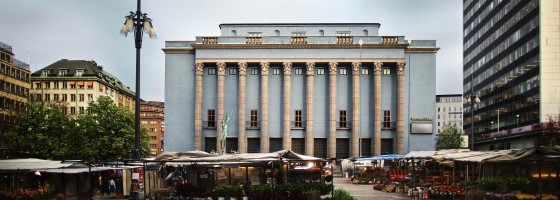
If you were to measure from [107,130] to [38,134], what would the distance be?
15.0m

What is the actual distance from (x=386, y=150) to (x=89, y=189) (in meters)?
52.8

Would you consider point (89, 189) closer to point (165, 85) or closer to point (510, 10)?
point (165, 85)

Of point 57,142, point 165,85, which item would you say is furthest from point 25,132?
point 165,85

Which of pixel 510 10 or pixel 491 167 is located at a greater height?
pixel 510 10

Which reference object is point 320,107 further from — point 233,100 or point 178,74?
point 178,74

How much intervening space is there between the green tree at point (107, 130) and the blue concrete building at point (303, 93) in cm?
560

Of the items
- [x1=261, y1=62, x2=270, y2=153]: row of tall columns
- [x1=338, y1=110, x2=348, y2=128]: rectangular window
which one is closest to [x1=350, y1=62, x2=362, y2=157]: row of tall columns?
[x1=338, y1=110, x2=348, y2=128]: rectangular window

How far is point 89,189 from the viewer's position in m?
33.4

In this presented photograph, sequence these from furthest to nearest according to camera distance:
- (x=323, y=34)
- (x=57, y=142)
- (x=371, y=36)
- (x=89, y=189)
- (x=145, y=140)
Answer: (x=145, y=140) → (x=323, y=34) → (x=371, y=36) → (x=57, y=142) → (x=89, y=189)

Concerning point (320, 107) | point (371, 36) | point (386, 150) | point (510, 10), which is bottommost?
point (386, 150)

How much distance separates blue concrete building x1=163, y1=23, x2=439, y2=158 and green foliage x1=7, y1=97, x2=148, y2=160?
21.1ft

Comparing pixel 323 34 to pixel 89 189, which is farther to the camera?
pixel 323 34

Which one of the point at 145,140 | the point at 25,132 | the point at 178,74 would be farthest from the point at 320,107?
the point at 25,132

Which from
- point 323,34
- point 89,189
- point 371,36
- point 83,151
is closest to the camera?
point 89,189
